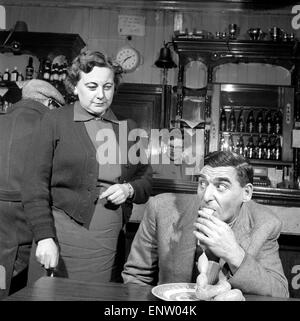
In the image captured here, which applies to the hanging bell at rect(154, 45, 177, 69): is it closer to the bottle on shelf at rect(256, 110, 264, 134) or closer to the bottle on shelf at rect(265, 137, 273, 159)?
the bottle on shelf at rect(256, 110, 264, 134)

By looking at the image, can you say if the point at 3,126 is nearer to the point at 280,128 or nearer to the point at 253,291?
the point at 253,291

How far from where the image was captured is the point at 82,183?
1.69m

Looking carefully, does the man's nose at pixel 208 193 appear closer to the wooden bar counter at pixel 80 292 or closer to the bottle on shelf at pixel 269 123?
the wooden bar counter at pixel 80 292

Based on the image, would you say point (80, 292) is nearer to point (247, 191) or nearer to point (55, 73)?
point (247, 191)

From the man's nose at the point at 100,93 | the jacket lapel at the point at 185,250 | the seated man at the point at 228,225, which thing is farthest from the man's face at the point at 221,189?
the man's nose at the point at 100,93

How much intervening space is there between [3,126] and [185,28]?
3923 mm

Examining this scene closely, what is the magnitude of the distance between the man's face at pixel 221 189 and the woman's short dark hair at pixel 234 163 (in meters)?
0.02

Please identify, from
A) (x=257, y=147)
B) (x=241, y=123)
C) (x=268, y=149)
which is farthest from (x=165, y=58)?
(x=268, y=149)

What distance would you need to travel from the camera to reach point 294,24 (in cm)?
551

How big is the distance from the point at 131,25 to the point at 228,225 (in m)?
4.81

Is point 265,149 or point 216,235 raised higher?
point 265,149

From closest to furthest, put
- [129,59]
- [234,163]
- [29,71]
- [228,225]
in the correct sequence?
[228,225] < [234,163] < [29,71] < [129,59]

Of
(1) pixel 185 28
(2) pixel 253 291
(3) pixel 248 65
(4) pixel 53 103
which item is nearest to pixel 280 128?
(3) pixel 248 65

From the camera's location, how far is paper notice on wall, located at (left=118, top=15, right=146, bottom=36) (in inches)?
224
